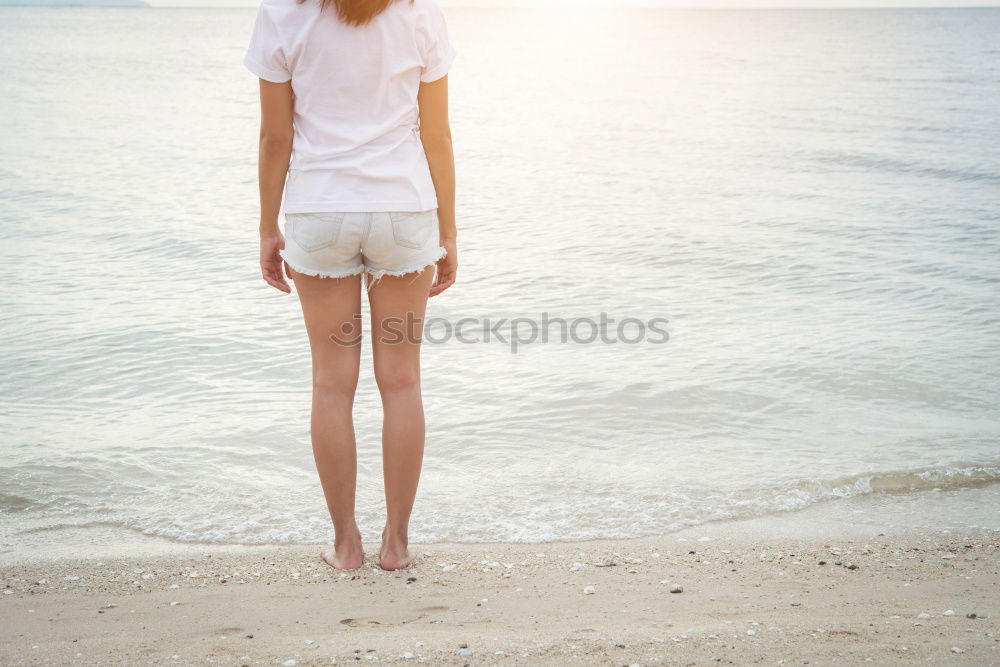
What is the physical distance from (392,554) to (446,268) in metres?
0.89

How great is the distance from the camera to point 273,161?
2.38 m

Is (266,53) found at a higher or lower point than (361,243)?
higher

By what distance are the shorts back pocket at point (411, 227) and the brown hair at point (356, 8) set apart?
479 mm

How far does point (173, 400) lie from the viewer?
4.51 meters

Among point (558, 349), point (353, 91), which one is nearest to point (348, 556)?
point (353, 91)

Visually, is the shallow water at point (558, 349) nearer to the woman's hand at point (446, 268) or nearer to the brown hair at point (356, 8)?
the woman's hand at point (446, 268)

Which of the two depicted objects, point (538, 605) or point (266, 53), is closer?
point (266, 53)

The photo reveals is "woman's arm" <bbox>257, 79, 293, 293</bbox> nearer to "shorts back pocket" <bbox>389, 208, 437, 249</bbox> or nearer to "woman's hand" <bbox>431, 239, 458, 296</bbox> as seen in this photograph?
"shorts back pocket" <bbox>389, 208, 437, 249</bbox>

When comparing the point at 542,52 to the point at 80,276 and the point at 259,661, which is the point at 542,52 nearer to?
the point at 80,276

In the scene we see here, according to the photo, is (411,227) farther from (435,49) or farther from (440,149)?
(435,49)

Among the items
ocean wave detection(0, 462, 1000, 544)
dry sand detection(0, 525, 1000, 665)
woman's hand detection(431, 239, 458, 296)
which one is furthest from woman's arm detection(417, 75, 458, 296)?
ocean wave detection(0, 462, 1000, 544)

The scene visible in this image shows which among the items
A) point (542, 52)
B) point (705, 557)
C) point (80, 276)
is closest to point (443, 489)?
point (705, 557)

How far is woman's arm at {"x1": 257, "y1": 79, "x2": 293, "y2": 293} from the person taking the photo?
2309mm

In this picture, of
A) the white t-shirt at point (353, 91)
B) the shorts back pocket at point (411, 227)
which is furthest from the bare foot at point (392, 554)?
the white t-shirt at point (353, 91)
